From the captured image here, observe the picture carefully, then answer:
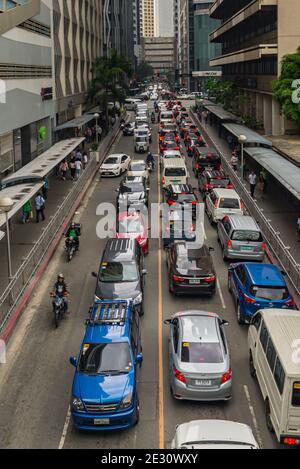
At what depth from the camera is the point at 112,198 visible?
36281 mm

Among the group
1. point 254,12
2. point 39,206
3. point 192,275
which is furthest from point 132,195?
point 254,12

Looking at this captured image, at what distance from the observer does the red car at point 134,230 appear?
24297 millimetres

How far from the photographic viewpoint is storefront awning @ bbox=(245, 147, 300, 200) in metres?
26.4

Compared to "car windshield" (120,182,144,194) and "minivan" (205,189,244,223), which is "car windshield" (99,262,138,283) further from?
"car windshield" (120,182,144,194)

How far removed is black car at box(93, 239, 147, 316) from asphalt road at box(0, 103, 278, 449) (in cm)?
95

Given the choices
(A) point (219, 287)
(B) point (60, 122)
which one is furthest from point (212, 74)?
(A) point (219, 287)

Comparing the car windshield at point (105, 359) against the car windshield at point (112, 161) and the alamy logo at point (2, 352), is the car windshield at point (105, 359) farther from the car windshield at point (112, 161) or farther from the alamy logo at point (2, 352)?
the car windshield at point (112, 161)

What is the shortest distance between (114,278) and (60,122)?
37411mm

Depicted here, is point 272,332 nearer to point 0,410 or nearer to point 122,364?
point 122,364

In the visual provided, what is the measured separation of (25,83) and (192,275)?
2234cm

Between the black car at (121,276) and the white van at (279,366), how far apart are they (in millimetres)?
4425

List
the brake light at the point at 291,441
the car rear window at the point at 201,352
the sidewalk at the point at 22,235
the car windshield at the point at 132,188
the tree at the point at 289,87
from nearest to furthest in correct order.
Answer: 1. the brake light at the point at 291,441
2. the car rear window at the point at 201,352
3. the sidewalk at the point at 22,235
4. the car windshield at the point at 132,188
5. the tree at the point at 289,87

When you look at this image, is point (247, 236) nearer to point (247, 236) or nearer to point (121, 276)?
point (247, 236)

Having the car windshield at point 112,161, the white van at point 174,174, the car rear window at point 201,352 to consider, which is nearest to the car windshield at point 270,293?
the car rear window at point 201,352
